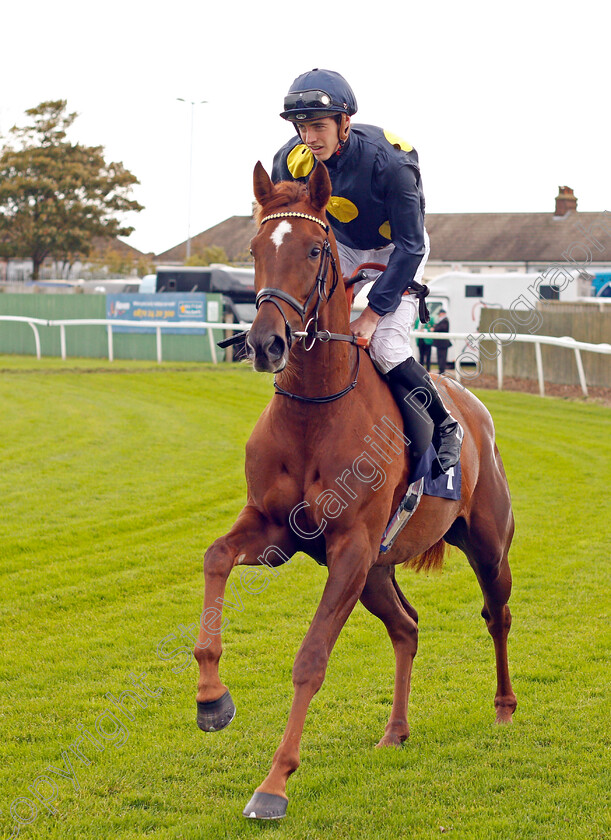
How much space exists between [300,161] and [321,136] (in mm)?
305

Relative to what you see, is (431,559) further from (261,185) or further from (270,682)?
(261,185)

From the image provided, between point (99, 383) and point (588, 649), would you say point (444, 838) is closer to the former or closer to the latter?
point (588, 649)

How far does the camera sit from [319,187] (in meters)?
3.61

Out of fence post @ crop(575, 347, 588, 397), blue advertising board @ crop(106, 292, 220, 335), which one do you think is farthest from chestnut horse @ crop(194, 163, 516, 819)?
blue advertising board @ crop(106, 292, 220, 335)

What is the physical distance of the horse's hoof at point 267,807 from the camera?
3.29 m

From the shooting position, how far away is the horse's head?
323cm

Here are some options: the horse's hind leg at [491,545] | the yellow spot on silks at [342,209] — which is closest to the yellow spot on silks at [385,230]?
the yellow spot on silks at [342,209]

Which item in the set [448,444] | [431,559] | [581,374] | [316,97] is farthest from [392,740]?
[581,374]

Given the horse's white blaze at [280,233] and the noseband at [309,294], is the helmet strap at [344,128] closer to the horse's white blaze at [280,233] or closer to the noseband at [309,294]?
the noseband at [309,294]

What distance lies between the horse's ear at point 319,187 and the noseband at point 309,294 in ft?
0.23

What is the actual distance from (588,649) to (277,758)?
2.96 meters

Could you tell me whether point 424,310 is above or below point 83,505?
above

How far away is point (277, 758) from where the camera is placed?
3352 millimetres

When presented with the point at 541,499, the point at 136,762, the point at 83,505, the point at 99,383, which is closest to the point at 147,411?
the point at 99,383
